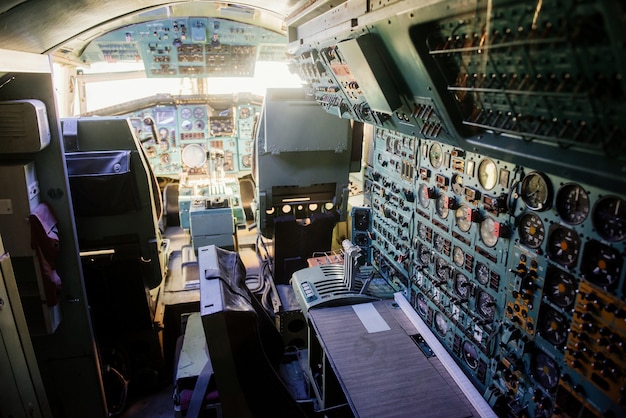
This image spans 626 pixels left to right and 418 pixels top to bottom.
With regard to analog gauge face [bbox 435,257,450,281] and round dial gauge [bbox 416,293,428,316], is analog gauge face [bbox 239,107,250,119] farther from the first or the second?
analog gauge face [bbox 435,257,450,281]

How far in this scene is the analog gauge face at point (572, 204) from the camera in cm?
179

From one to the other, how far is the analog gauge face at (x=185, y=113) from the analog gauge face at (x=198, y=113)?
10cm

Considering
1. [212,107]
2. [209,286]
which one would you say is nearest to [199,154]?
[212,107]

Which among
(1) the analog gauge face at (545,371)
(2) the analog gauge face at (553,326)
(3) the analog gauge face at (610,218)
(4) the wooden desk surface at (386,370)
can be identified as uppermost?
(3) the analog gauge face at (610,218)

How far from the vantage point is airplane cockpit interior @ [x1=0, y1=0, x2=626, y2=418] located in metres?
1.59

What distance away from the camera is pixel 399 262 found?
3.50 m

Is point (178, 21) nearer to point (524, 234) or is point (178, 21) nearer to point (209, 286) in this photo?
point (209, 286)

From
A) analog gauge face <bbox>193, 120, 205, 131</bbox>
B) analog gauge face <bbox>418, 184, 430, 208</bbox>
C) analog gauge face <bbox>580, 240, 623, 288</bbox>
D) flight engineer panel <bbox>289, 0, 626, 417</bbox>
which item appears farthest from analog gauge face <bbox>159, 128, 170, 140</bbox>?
analog gauge face <bbox>580, 240, 623, 288</bbox>

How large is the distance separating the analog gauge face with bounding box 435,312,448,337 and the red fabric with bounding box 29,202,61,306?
102 inches

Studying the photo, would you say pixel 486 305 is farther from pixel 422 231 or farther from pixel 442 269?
pixel 422 231

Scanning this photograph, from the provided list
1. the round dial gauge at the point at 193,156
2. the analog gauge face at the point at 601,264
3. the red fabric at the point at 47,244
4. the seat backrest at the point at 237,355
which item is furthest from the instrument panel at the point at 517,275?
the round dial gauge at the point at 193,156

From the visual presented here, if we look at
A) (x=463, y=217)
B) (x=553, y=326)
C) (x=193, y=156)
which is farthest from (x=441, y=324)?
(x=193, y=156)

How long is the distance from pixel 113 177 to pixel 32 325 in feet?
3.89

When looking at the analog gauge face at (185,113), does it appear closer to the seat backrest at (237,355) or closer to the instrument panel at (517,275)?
the instrument panel at (517,275)
